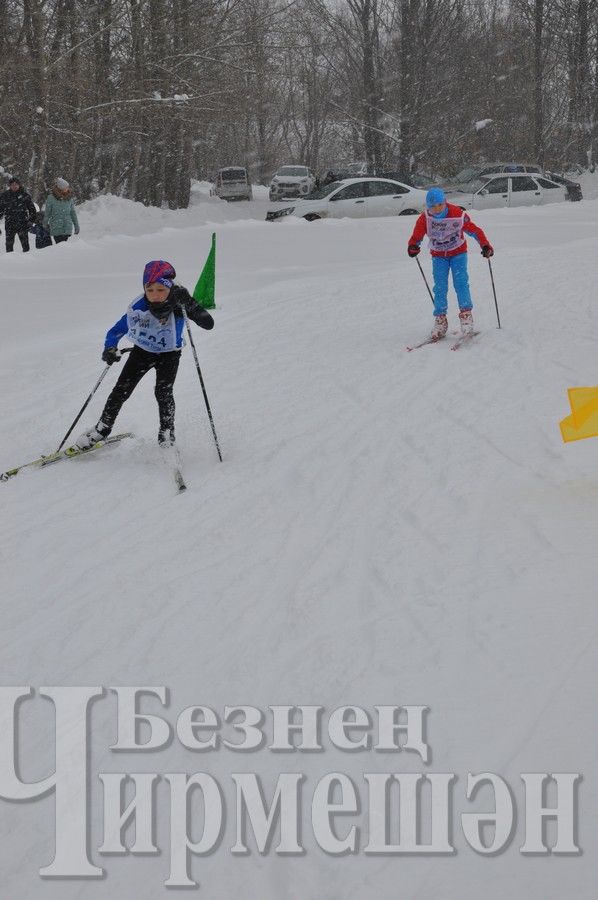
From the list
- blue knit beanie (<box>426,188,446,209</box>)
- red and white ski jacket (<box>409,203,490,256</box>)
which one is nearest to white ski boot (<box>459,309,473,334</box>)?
red and white ski jacket (<box>409,203,490,256</box>)

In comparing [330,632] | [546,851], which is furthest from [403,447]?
[546,851]

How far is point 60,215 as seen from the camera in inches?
614

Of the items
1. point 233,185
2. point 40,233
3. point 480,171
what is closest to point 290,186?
point 233,185

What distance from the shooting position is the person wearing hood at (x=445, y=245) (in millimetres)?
9805

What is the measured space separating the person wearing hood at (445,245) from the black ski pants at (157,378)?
421 cm

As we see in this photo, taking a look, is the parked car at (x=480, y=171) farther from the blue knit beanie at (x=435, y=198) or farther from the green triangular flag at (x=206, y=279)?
the green triangular flag at (x=206, y=279)

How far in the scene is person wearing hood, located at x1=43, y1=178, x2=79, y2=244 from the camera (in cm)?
1535

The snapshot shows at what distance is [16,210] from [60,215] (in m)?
0.95

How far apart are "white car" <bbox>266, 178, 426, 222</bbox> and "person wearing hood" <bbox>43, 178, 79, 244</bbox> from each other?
23.1 ft

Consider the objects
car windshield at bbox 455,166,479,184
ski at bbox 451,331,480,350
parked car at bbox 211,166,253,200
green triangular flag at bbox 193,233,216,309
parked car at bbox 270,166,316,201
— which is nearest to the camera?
green triangular flag at bbox 193,233,216,309

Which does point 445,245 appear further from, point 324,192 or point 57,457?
point 324,192

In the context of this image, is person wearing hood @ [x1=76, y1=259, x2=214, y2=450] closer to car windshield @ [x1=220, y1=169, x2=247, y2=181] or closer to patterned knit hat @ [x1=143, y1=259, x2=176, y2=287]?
patterned knit hat @ [x1=143, y1=259, x2=176, y2=287]

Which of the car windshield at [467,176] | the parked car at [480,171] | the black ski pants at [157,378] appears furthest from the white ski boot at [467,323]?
the car windshield at [467,176]

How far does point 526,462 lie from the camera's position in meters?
6.43
